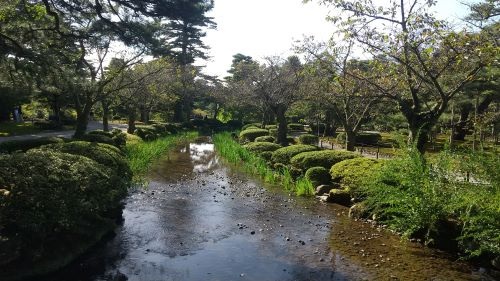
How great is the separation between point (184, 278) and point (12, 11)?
904 centimetres

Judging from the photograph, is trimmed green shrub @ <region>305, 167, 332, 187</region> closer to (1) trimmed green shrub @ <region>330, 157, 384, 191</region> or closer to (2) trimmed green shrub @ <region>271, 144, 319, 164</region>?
(1) trimmed green shrub @ <region>330, 157, 384, 191</region>

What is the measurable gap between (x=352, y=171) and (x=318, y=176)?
6.49ft

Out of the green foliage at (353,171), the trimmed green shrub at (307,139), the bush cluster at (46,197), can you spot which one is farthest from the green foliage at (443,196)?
the trimmed green shrub at (307,139)

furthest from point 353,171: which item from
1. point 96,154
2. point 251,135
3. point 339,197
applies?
point 251,135

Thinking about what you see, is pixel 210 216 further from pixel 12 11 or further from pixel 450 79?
pixel 450 79

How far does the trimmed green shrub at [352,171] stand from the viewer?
12.1 meters

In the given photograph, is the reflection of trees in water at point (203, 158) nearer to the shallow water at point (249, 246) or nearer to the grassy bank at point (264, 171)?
the grassy bank at point (264, 171)

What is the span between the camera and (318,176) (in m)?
14.6

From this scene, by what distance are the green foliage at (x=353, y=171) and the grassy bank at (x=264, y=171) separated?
1.06 metres

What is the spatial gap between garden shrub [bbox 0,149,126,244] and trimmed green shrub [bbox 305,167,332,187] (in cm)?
823

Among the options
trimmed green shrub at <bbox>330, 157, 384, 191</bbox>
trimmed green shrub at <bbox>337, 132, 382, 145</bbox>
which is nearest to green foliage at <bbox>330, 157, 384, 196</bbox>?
trimmed green shrub at <bbox>330, 157, 384, 191</bbox>

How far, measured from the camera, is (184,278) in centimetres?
702

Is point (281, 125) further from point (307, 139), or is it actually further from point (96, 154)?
point (96, 154)

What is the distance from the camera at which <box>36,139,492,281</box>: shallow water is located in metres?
7.34
